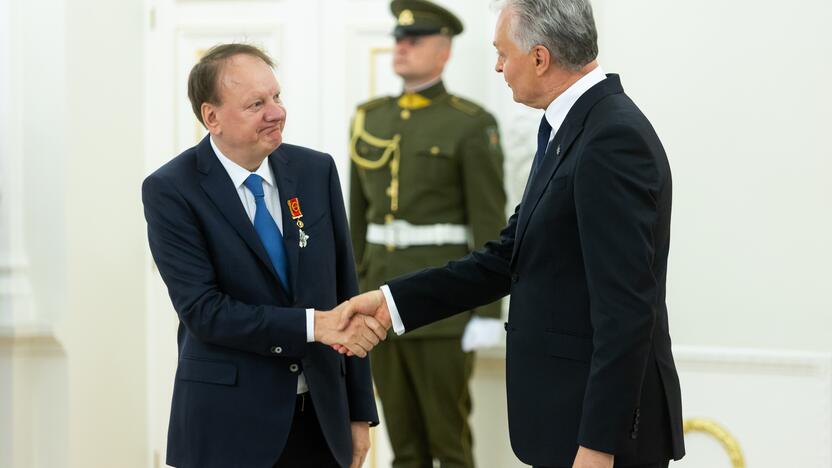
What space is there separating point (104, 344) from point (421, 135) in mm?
1455

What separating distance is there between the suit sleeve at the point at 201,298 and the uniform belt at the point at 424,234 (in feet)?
5.70

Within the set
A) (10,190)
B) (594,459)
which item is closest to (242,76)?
(594,459)

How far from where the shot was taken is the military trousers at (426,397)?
3.87m

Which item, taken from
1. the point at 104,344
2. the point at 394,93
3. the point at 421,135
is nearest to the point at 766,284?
the point at 421,135

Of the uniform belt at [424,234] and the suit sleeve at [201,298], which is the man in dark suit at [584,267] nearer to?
the suit sleeve at [201,298]

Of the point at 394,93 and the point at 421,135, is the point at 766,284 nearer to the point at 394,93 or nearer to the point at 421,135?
the point at 421,135

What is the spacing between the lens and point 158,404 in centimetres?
455

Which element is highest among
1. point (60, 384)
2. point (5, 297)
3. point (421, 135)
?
point (421, 135)

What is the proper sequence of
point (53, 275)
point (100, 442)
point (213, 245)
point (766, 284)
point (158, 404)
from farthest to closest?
point (158, 404) < point (100, 442) < point (53, 275) < point (766, 284) < point (213, 245)

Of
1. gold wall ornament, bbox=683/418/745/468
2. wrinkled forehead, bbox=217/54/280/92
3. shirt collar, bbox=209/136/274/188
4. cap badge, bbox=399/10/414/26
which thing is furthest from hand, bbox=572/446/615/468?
cap badge, bbox=399/10/414/26

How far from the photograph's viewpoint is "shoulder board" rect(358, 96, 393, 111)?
13.5 feet

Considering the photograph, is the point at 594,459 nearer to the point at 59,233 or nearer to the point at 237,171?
the point at 237,171

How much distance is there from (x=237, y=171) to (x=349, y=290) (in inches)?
14.2

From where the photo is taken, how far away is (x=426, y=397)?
388cm
